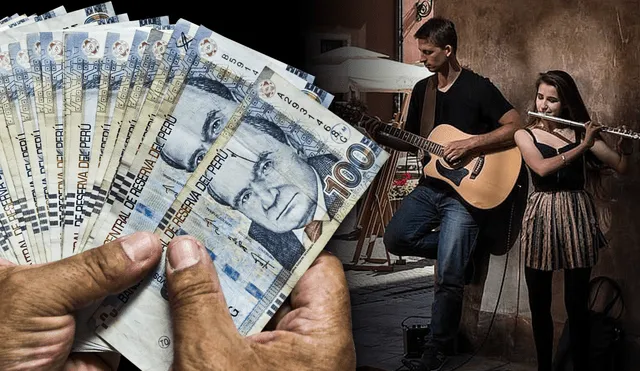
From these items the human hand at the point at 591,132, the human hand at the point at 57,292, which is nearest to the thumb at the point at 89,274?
the human hand at the point at 57,292

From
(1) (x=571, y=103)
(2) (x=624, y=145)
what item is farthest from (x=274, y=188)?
→ (2) (x=624, y=145)

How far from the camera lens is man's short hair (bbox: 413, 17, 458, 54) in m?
2.17

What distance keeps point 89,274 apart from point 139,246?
0.10m

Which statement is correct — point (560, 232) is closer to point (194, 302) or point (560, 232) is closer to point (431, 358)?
point (431, 358)

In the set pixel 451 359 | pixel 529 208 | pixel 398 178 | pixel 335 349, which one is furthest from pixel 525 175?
pixel 335 349

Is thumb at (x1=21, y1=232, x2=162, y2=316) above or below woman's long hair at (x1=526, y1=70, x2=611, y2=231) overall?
below

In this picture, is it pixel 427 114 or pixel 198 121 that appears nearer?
pixel 198 121

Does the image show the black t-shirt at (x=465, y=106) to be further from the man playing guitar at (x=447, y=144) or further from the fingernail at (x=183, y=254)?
the fingernail at (x=183, y=254)

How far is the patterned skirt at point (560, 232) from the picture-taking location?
228 cm

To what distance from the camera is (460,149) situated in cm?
215

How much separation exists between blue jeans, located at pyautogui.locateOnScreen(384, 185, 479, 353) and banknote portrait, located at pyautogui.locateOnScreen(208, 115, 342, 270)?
0.39 m

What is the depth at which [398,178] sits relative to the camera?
2174 mm

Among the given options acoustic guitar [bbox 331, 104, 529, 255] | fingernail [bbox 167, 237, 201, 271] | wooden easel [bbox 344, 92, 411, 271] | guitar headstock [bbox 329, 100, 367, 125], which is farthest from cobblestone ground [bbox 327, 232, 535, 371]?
fingernail [bbox 167, 237, 201, 271]

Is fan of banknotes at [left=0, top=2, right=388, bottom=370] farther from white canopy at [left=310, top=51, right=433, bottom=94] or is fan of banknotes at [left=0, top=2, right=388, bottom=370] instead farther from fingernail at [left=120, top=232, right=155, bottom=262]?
white canopy at [left=310, top=51, right=433, bottom=94]
